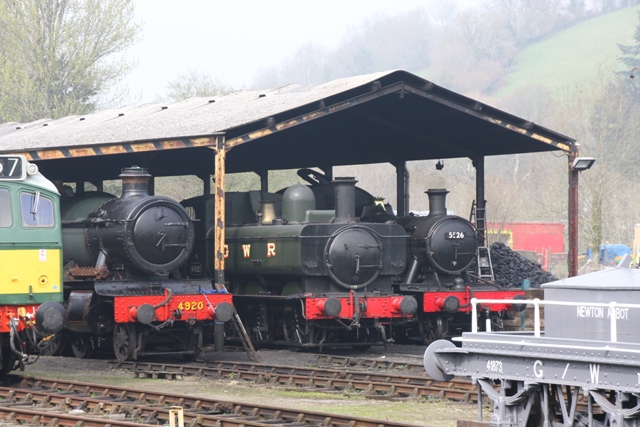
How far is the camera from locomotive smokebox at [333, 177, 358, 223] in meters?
19.7

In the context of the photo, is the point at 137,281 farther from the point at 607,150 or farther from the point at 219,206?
the point at 607,150

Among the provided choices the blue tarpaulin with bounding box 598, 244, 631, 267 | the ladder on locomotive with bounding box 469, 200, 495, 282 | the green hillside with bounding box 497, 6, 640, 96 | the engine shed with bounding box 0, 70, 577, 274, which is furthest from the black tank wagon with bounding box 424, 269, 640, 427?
the green hillside with bounding box 497, 6, 640, 96

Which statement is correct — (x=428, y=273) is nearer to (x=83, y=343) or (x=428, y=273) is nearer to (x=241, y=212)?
(x=241, y=212)

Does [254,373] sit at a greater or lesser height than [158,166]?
lesser

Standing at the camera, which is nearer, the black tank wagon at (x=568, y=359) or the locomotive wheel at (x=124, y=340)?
the black tank wagon at (x=568, y=359)

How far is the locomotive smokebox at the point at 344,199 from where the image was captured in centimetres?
1969

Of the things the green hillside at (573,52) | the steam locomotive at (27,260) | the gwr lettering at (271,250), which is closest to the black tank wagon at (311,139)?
the gwr lettering at (271,250)

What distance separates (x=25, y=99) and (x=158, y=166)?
20.1 meters

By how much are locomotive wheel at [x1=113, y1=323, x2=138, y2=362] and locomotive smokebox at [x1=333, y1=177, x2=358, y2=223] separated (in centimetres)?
458

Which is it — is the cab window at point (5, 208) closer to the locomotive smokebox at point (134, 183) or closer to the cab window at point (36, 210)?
the cab window at point (36, 210)

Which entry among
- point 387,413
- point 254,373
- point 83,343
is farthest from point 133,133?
point 387,413

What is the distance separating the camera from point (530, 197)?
239 feet

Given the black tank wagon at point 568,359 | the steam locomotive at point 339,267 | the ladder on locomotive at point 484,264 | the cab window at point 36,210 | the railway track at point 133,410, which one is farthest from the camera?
the ladder on locomotive at point 484,264

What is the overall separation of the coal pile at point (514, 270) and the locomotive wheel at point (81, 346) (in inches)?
462
